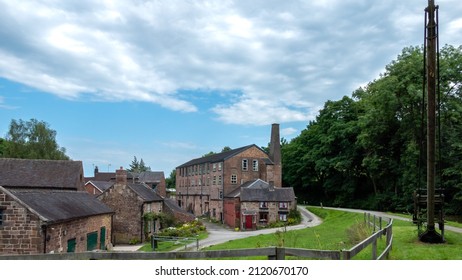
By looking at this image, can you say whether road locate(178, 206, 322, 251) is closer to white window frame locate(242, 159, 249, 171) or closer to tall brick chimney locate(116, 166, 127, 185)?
tall brick chimney locate(116, 166, 127, 185)

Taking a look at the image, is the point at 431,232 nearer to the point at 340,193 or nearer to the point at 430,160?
the point at 430,160

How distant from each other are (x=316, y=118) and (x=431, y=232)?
55153 millimetres

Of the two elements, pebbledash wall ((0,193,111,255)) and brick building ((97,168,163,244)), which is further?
brick building ((97,168,163,244))

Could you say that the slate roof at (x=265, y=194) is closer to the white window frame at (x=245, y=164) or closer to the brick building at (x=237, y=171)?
the brick building at (x=237, y=171)

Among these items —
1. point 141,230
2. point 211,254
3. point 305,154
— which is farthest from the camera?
point 305,154

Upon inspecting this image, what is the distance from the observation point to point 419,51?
44.2m

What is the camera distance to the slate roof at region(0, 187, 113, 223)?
19.9 m

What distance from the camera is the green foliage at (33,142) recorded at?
62250mm

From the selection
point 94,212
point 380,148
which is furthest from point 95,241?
point 380,148

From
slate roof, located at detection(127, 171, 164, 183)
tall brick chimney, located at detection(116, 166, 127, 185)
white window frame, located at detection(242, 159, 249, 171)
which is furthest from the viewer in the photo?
slate roof, located at detection(127, 171, 164, 183)

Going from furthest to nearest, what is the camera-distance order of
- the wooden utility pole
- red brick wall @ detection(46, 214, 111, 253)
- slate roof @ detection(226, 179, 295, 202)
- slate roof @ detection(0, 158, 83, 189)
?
slate roof @ detection(226, 179, 295, 202), slate roof @ detection(0, 158, 83, 189), red brick wall @ detection(46, 214, 111, 253), the wooden utility pole

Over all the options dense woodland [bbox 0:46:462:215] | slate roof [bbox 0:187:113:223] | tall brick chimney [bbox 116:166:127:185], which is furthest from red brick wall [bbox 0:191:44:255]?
dense woodland [bbox 0:46:462:215]

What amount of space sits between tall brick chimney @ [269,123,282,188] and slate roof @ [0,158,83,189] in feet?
91.1

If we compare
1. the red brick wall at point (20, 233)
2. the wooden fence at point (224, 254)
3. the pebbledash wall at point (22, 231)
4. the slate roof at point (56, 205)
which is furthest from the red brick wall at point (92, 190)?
the wooden fence at point (224, 254)
